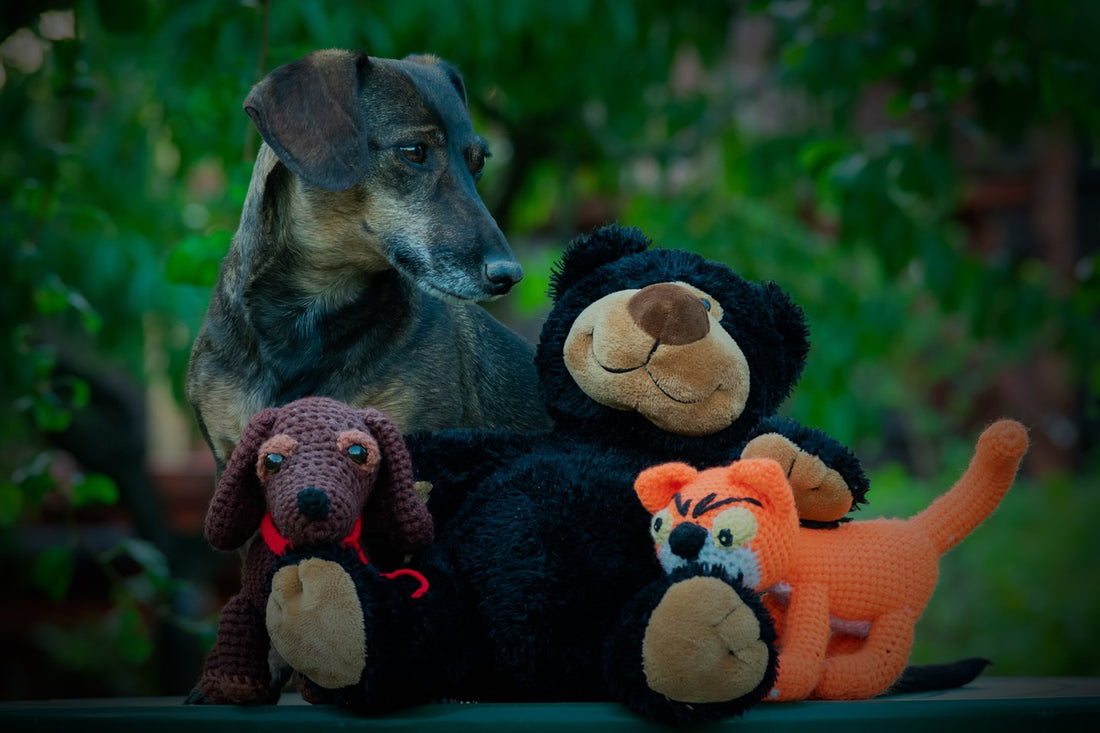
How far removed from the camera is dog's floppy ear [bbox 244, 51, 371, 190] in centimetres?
208

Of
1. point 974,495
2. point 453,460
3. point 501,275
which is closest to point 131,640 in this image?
point 501,275

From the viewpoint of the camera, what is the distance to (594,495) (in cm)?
160

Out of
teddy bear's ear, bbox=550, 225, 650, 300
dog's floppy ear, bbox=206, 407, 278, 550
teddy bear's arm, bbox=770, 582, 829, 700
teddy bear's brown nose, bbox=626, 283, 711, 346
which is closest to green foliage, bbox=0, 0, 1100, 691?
teddy bear's ear, bbox=550, 225, 650, 300

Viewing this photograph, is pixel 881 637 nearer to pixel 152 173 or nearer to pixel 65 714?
pixel 65 714

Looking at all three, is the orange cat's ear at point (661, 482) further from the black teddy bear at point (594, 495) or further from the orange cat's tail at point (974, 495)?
the orange cat's tail at point (974, 495)

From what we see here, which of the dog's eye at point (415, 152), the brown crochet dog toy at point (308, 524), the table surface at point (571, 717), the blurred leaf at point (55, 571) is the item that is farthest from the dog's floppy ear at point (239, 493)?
the blurred leaf at point (55, 571)

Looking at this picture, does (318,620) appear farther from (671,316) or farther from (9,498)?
(9,498)

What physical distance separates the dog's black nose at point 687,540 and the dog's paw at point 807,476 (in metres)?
0.19

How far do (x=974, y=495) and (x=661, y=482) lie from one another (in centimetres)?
45

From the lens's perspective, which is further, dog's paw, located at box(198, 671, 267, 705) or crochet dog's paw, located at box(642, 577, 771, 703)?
dog's paw, located at box(198, 671, 267, 705)

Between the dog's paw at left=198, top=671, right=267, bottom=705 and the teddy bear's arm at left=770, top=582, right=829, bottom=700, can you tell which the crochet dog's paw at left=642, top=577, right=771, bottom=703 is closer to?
the teddy bear's arm at left=770, top=582, right=829, bottom=700

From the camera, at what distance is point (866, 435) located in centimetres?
548

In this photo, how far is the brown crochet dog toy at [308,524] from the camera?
136 cm

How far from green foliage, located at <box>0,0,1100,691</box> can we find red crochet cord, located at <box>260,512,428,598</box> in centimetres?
143
